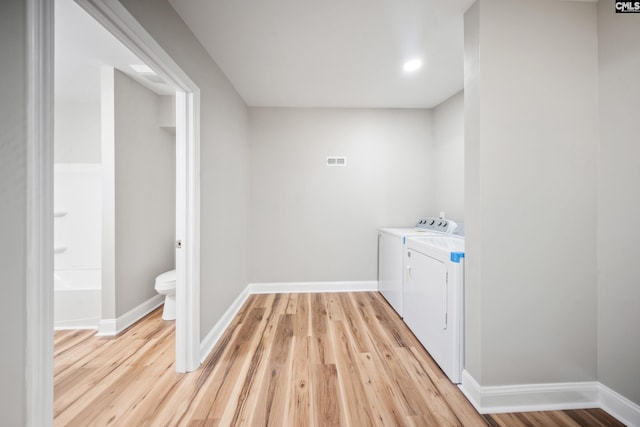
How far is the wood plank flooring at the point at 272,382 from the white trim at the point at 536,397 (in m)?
0.04

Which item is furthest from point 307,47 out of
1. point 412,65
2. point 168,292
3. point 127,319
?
point 127,319

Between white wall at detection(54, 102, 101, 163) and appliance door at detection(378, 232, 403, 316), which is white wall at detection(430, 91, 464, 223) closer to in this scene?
appliance door at detection(378, 232, 403, 316)

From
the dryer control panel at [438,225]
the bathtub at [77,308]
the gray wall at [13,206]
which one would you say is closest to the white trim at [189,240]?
the gray wall at [13,206]

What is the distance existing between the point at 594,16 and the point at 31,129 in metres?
2.64

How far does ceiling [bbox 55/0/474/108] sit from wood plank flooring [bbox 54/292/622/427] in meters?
2.29

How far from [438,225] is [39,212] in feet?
9.50

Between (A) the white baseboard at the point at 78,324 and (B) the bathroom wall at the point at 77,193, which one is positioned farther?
(B) the bathroom wall at the point at 77,193

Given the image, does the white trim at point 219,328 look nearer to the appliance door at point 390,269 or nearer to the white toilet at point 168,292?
the white toilet at point 168,292

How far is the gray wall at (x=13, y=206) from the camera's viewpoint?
2.34 feet

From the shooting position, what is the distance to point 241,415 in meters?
1.32

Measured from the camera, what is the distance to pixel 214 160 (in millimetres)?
2068

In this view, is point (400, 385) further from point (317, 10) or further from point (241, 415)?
point (317, 10)

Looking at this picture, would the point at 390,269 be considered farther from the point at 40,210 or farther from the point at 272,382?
the point at 40,210

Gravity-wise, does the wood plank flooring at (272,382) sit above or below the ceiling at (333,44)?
below
